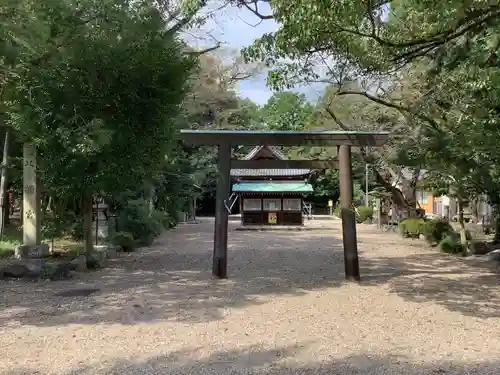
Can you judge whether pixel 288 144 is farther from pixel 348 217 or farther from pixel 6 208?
pixel 6 208

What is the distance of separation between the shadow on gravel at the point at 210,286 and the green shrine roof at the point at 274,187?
13436 millimetres

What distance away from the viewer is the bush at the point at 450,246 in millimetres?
15041

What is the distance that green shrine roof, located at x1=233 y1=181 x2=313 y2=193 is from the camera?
27953mm

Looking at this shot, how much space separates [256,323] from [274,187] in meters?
22.2

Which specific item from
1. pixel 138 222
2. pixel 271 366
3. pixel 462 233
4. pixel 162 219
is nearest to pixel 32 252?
pixel 138 222

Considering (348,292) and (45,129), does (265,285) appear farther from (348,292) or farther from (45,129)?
(45,129)

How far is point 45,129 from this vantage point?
913 centimetres

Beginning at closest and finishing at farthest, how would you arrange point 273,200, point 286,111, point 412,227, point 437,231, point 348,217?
point 348,217 → point 437,231 → point 412,227 → point 273,200 → point 286,111

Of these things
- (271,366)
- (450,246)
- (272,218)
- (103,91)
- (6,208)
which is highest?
(103,91)

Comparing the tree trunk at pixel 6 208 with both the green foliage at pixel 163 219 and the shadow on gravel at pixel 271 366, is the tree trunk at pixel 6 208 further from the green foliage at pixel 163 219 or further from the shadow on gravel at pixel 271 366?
the shadow on gravel at pixel 271 366

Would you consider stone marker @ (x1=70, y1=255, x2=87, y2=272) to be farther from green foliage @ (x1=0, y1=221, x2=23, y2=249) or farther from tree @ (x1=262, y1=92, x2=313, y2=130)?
tree @ (x1=262, y1=92, x2=313, y2=130)

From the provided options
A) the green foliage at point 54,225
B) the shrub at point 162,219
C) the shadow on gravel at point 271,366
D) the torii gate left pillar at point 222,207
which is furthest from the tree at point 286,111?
the shadow on gravel at point 271,366

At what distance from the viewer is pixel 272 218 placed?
28.4 metres

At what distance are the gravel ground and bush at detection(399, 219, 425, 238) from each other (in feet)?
28.2
